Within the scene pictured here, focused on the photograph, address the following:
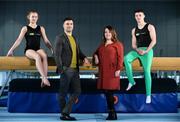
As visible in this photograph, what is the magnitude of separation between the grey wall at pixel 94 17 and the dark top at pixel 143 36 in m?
12.7

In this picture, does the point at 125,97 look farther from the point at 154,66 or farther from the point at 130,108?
the point at 154,66

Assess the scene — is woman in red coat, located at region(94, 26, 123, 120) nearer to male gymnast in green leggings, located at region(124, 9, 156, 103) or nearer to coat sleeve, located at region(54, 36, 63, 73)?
male gymnast in green leggings, located at region(124, 9, 156, 103)

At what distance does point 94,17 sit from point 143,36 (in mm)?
13057

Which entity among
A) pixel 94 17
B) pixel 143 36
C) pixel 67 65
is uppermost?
pixel 94 17

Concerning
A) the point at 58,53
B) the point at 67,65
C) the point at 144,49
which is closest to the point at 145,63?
the point at 144,49

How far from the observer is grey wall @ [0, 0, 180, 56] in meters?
18.3

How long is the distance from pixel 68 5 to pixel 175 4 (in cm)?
639

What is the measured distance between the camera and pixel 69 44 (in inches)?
207

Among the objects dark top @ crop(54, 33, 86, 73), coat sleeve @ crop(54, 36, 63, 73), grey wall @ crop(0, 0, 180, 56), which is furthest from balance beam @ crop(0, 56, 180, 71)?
grey wall @ crop(0, 0, 180, 56)

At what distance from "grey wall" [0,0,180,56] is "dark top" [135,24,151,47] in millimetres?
12663

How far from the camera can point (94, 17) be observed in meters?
18.4

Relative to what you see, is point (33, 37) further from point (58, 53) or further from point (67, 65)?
point (67, 65)

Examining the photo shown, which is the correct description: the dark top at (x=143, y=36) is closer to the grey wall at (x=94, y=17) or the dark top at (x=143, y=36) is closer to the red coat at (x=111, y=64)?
the red coat at (x=111, y=64)

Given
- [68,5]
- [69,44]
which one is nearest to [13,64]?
[69,44]
